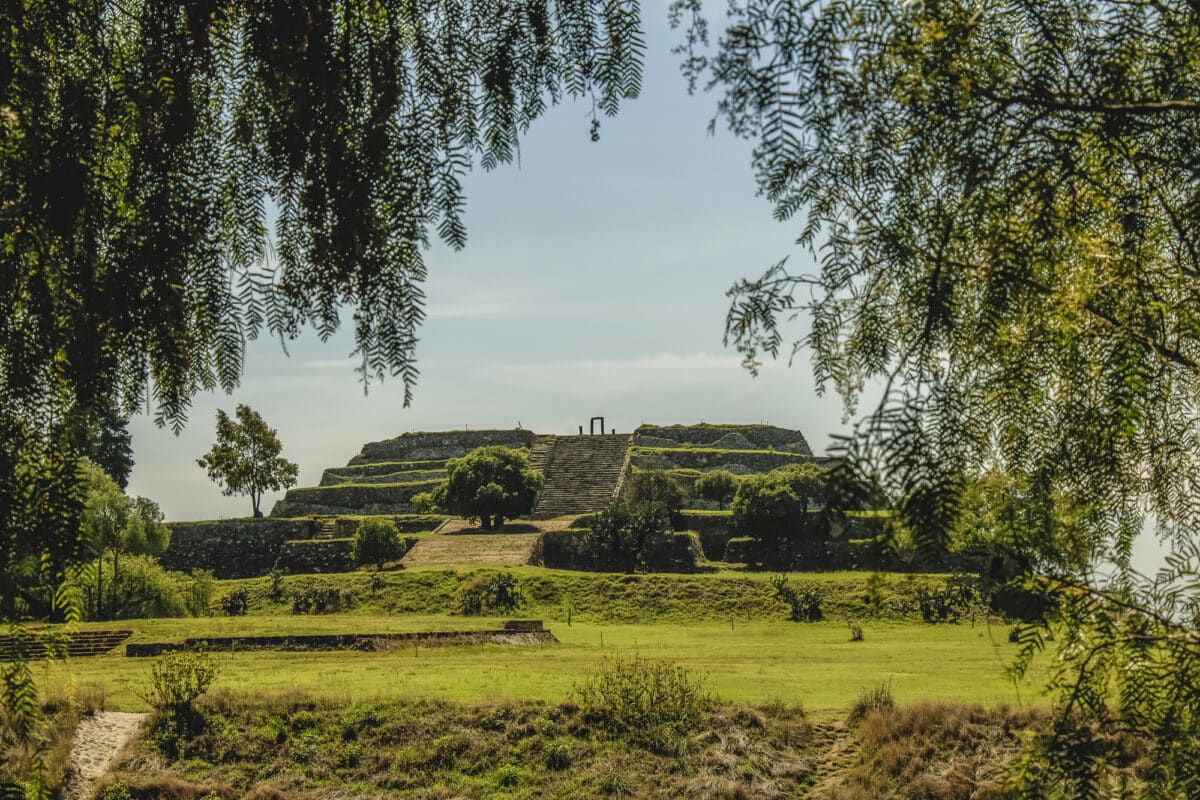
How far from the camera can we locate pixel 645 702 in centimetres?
1533

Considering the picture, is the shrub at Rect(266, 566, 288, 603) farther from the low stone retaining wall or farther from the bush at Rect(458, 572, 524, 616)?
the low stone retaining wall

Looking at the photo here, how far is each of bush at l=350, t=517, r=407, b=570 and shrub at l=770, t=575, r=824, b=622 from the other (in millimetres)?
14205

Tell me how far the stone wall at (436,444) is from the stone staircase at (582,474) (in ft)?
9.95

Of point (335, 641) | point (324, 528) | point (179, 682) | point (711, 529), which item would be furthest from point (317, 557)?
point (179, 682)

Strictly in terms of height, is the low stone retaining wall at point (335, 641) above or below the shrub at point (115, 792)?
above

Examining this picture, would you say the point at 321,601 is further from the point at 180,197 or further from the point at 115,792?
the point at 180,197

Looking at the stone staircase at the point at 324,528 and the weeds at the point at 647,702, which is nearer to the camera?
the weeds at the point at 647,702

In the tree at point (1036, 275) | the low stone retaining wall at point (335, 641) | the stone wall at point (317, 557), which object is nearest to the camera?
the tree at point (1036, 275)

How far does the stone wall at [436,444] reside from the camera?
58.8m

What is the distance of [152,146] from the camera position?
2.88 meters

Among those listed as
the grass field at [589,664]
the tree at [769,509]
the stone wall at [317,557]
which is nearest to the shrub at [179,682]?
the grass field at [589,664]

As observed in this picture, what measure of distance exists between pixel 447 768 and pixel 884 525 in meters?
13.2

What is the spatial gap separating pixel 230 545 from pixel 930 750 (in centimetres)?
3499

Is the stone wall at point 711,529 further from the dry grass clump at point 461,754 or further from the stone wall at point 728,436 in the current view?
the dry grass clump at point 461,754
